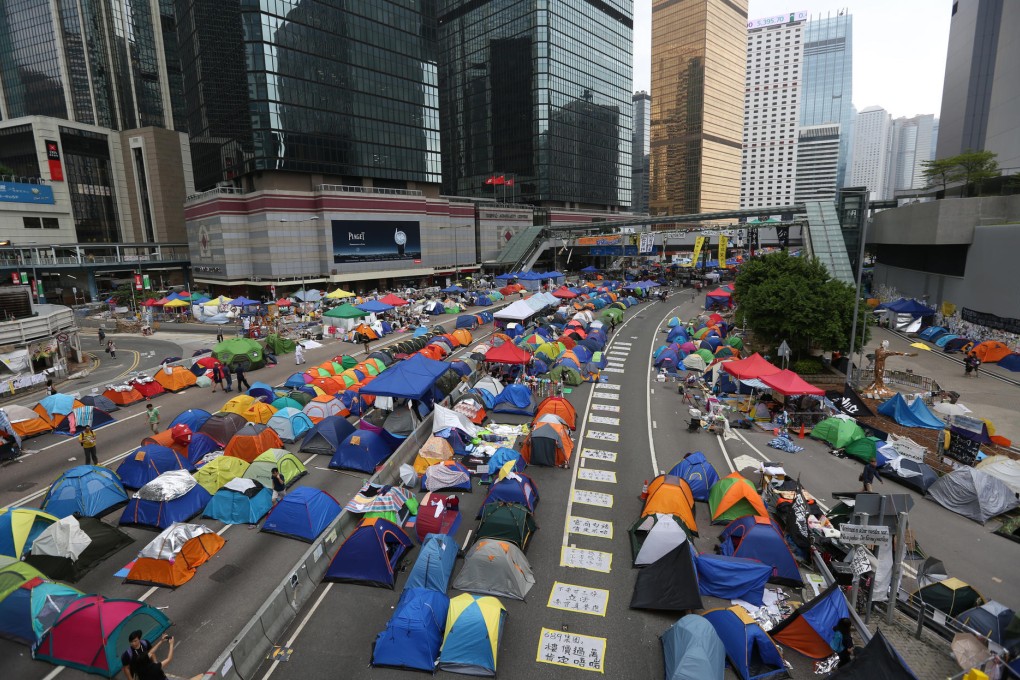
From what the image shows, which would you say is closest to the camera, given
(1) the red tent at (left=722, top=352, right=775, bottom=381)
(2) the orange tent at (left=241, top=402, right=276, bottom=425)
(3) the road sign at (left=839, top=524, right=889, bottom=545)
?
(3) the road sign at (left=839, top=524, right=889, bottom=545)

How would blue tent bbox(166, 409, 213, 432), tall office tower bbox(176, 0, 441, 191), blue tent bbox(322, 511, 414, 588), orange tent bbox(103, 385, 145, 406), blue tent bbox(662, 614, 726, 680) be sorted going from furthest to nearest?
tall office tower bbox(176, 0, 441, 191) → orange tent bbox(103, 385, 145, 406) → blue tent bbox(166, 409, 213, 432) → blue tent bbox(322, 511, 414, 588) → blue tent bbox(662, 614, 726, 680)

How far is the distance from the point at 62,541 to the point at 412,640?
8.77m

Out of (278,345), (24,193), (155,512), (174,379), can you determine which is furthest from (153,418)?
(24,193)

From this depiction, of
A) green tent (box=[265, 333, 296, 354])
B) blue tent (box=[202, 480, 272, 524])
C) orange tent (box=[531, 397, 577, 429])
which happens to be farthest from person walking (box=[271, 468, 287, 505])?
green tent (box=[265, 333, 296, 354])

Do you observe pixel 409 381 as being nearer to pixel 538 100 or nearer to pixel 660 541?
pixel 660 541

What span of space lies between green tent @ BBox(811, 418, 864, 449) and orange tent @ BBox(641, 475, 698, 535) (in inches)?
346

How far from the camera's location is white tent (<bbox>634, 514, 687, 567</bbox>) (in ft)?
39.2

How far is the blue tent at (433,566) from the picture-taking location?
10.6 metres

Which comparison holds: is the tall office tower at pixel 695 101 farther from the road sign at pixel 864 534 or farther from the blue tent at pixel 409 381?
the road sign at pixel 864 534

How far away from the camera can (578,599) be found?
1101 centimetres

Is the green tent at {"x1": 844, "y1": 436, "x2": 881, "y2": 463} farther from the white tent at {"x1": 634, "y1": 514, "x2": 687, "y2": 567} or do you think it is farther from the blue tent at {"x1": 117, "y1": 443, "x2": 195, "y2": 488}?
the blue tent at {"x1": 117, "y1": 443, "x2": 195, "y2": 488}

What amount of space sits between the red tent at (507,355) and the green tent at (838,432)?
1295 cm

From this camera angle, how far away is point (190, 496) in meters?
14.1

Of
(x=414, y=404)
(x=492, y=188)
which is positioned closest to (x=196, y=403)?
(x=414, y=404)
